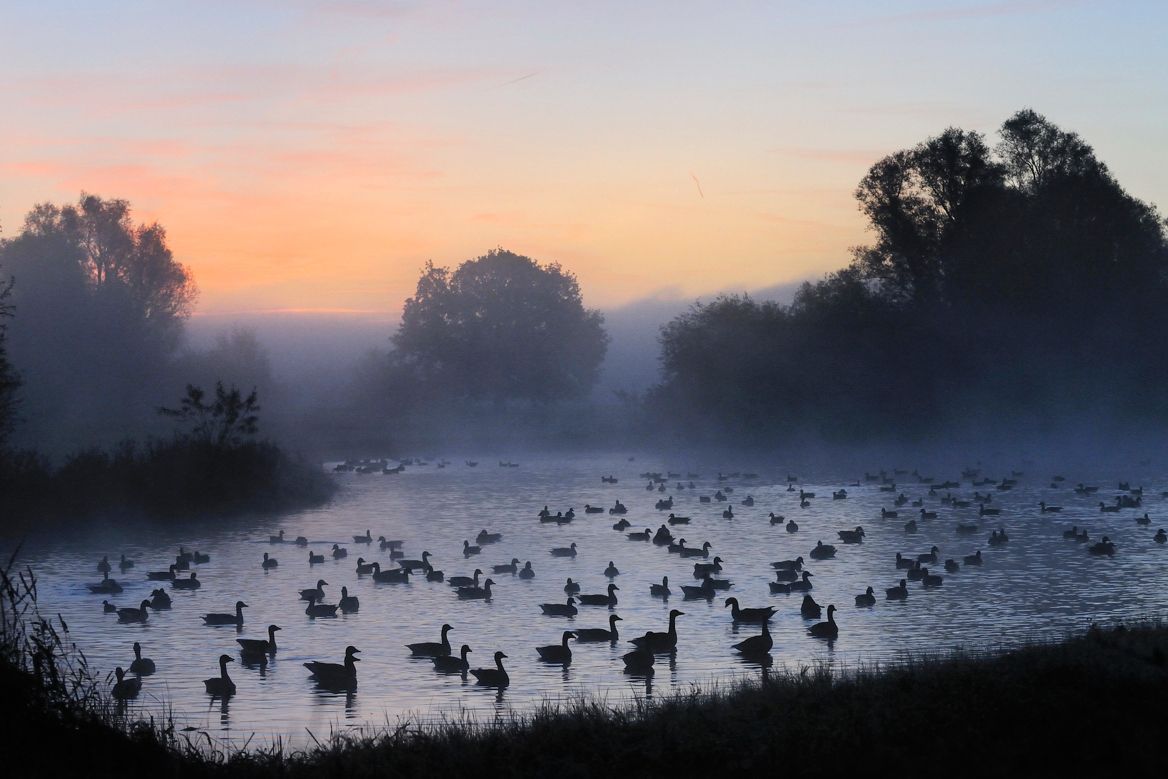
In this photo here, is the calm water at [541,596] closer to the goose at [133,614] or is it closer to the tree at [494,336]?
the goose at [133,614]

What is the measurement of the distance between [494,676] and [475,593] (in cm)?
784

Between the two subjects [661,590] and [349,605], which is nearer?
[349,605]

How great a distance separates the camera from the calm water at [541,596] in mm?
14023

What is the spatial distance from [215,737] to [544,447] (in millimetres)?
66095

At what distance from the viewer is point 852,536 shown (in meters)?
29.4

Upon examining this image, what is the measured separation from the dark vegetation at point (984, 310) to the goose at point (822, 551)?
110 ft

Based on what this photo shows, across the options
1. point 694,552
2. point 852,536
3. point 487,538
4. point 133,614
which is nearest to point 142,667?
point 133,614

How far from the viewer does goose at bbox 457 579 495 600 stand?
71.8 feet

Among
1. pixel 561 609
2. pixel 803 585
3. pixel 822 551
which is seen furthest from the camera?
pixel 822 551

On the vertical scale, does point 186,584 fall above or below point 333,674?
below

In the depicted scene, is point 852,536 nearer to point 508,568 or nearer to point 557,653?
point 508,568

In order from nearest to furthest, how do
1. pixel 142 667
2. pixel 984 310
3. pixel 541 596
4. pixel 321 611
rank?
pixel 142 667
pixel 321 611
pixel 541 596
pixel 984 310

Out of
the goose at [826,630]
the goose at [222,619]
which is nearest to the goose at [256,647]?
the goose at [222,619]

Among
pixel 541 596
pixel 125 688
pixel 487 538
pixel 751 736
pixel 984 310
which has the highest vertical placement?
pixel 984 310
